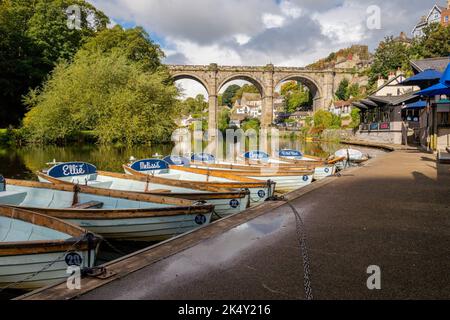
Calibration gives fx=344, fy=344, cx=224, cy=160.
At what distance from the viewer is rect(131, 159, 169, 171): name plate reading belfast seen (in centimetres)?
1127

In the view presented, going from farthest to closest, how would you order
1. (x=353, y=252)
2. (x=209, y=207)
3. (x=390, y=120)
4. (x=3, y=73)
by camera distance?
(x=3, y=73) < (x=390, y=120) < (x=209, y=207) < (x=353, y=252)

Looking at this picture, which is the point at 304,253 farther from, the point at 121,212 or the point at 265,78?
the point at 265,78

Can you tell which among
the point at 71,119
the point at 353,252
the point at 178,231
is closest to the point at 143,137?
the point at 71,119

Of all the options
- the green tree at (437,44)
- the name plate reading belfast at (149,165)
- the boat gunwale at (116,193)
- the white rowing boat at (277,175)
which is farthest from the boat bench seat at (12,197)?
the green tree at (437,44)

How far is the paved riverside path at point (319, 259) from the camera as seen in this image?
Result: 3.22 m

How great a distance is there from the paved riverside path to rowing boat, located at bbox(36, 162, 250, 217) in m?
1.68

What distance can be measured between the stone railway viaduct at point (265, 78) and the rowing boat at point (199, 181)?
5895 centimetres

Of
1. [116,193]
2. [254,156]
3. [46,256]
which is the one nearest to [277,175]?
[254,156]
